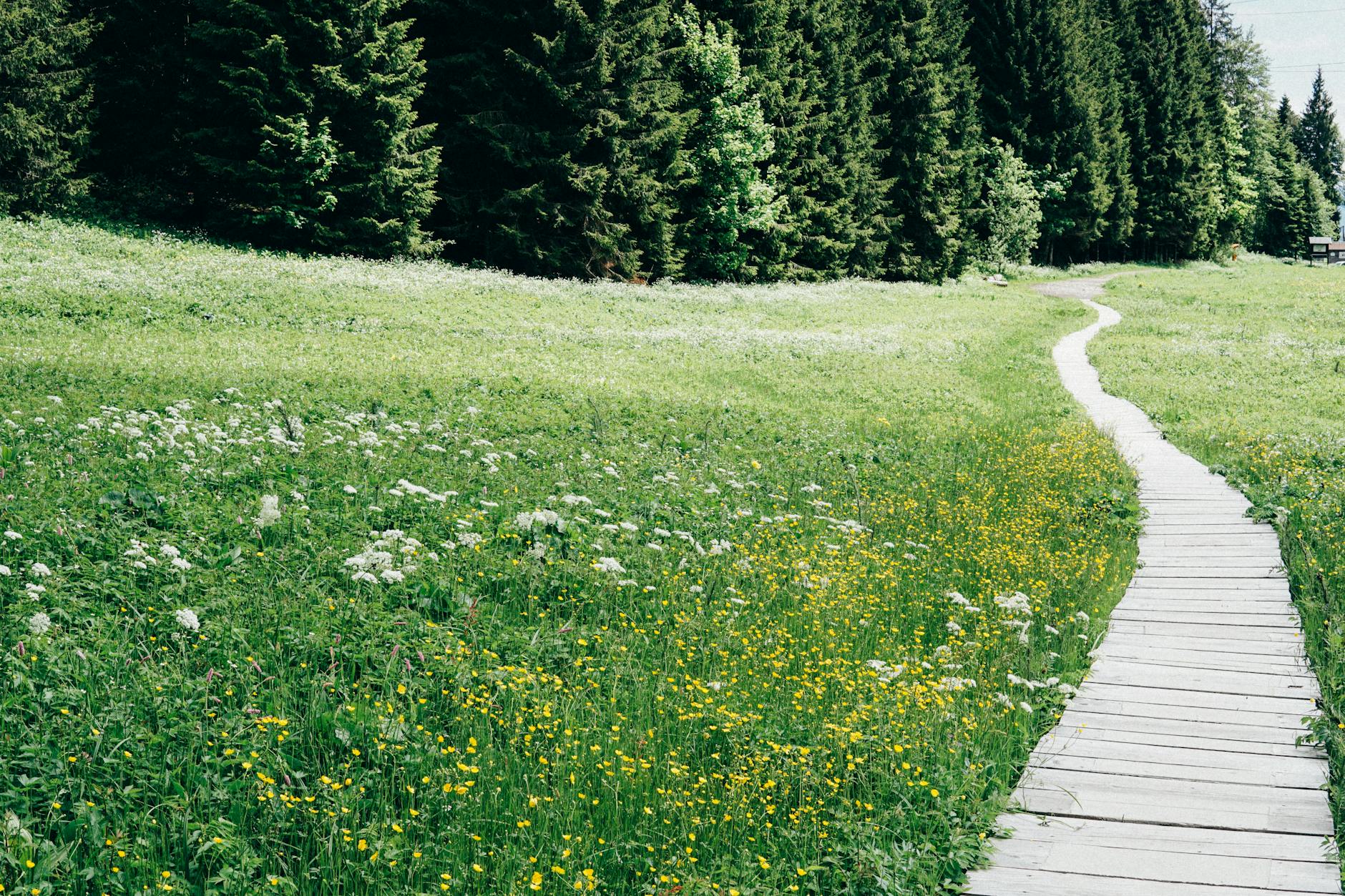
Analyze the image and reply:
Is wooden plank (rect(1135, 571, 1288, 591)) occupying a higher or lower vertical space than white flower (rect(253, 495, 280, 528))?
lower

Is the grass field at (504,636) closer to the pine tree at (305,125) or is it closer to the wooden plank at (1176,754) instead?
the wooden plank at (1176,754)

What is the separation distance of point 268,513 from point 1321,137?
133892mm

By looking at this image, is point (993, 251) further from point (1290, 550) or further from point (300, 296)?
point (1290, 550)

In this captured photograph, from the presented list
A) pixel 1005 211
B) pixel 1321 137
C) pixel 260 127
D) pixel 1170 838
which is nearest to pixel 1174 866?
pixel 1170 838

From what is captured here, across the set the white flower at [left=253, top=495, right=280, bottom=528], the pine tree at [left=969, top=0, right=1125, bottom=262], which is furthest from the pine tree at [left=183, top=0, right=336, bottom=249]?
the pine tree at [left=969, top=0, right=1125, bottom=262]

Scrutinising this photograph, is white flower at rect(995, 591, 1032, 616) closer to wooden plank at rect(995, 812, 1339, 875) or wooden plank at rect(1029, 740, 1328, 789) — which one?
wooden plank at rect(1029, 740, 1328, 789)

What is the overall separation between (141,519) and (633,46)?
31.3m

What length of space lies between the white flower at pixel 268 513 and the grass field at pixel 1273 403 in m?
6.60

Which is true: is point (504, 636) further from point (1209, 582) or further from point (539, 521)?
point (1209, 582)

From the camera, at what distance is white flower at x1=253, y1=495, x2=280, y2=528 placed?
7102mm

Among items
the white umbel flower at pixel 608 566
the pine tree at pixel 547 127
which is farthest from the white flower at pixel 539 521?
the pine tree at pixel 547 127

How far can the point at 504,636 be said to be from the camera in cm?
618

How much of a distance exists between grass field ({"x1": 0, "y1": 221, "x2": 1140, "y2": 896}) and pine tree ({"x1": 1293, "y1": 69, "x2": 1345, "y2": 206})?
121571 mm

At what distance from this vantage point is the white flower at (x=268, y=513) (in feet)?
23.3
